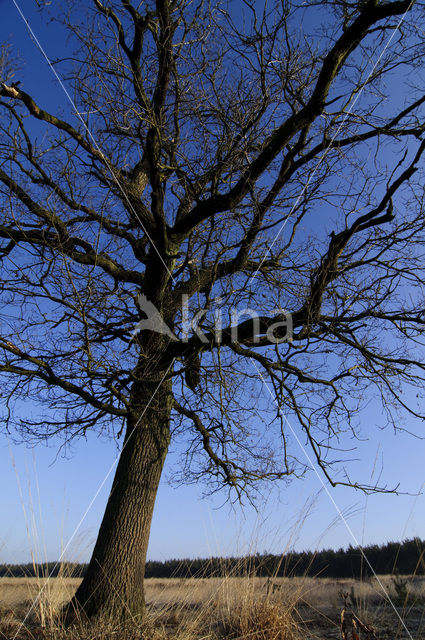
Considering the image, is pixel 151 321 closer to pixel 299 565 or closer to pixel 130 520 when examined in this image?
pixel 130 520

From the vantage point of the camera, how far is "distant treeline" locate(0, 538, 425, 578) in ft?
12.7

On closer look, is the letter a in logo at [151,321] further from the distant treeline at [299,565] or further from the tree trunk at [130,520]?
the distant treeline at [299,565]

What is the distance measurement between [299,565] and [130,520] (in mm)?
3620

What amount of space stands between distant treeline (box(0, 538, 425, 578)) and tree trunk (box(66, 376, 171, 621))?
311 millimetres

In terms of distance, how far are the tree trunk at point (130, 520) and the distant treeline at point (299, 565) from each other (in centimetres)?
31

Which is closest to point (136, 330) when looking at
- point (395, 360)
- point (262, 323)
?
point (262, 323)

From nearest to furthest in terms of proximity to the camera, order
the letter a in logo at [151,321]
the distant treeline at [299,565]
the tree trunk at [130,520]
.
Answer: the distant treeline at [299,565], the tree trunk at [130,520], the letter a in logo at [151,321]

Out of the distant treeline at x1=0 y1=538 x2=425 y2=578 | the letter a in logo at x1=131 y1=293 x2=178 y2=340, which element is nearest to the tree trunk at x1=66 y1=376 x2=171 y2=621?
the distant treeline at x1=0 y1=538 x2=425 y2=578

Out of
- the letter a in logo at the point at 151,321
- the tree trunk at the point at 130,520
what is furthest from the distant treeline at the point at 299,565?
the letter a in logo at the point at 151,321

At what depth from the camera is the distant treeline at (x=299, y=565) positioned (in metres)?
3.87

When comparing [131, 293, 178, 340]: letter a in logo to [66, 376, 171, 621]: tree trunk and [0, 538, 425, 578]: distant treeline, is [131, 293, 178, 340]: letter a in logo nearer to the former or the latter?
[66, 376, 171, 621]: tree trunk

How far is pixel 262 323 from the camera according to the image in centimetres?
544

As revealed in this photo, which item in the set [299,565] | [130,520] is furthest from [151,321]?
[299,565]

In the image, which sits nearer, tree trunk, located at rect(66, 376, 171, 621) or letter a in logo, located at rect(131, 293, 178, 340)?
tree trunk, located at rect(66, 376, 171, 621)
